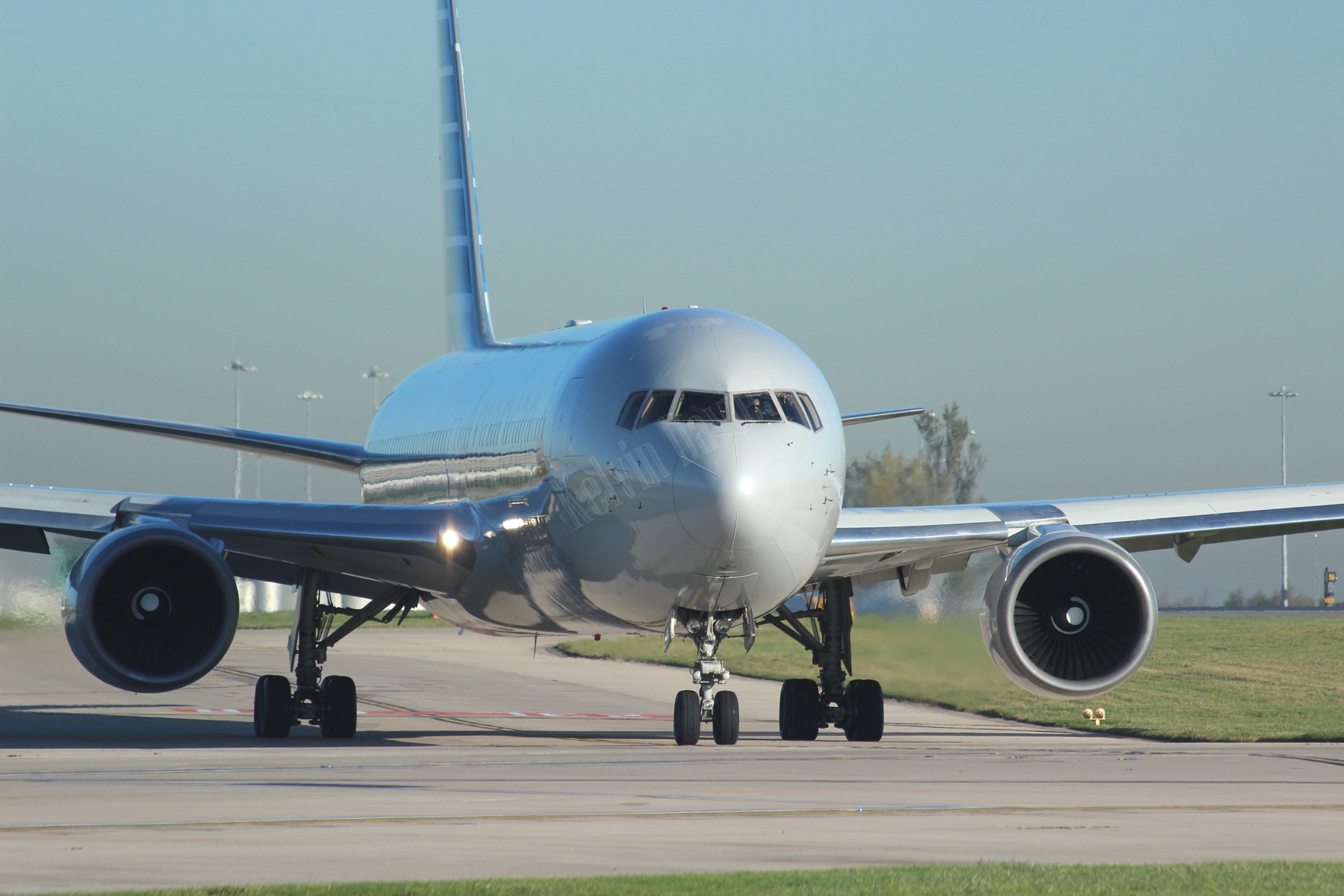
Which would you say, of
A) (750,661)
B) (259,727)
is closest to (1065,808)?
(259,727)

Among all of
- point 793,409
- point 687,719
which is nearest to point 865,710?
point 687,719

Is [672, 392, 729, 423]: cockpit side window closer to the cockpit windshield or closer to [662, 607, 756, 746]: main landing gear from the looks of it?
the cockpit windshield

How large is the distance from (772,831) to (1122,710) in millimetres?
14223

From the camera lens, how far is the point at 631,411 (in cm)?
1494

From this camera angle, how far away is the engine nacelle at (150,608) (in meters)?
16.2

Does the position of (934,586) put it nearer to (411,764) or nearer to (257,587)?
(411,764)

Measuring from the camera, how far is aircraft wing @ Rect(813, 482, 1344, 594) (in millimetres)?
17766

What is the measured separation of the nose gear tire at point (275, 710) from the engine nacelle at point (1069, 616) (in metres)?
7.15

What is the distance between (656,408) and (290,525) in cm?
458

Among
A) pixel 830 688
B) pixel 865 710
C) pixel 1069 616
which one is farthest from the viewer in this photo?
pixel 830 688

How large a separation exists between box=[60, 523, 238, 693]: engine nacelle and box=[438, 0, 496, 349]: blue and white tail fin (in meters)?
7.64

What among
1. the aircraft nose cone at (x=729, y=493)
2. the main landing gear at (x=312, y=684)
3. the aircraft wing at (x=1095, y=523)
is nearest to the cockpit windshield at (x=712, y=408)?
the aircraft nose cone at (x=729, y=493)

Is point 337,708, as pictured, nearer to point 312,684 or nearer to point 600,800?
point 312,684

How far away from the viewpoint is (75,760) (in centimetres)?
1448
